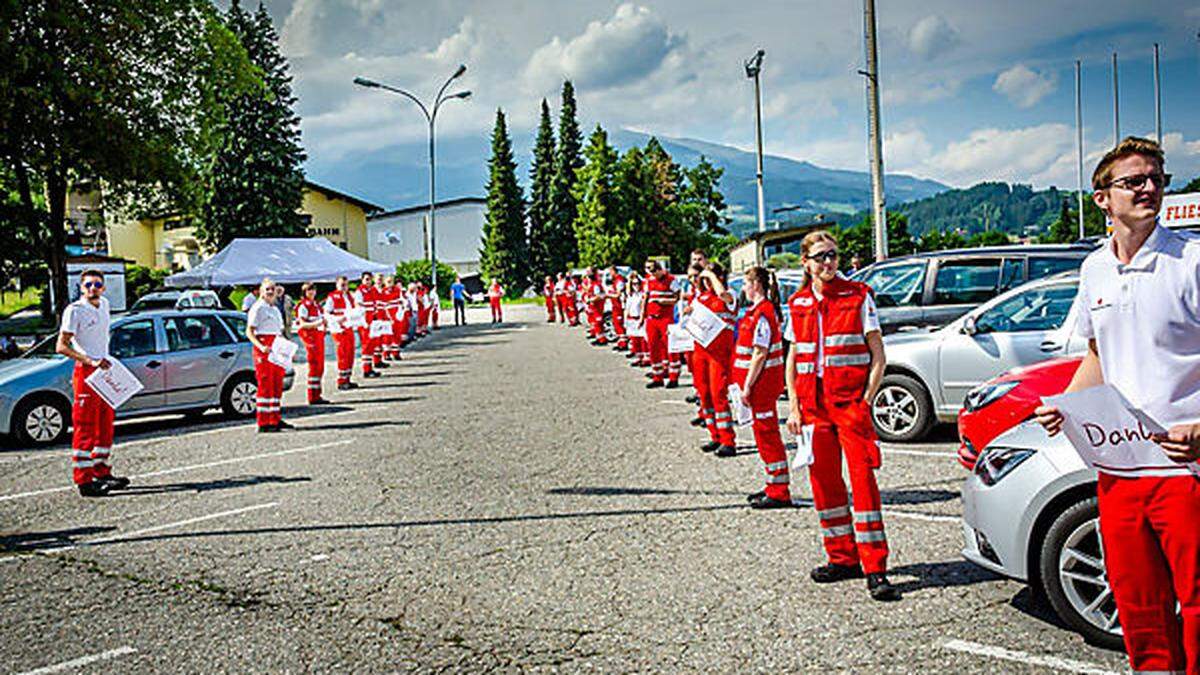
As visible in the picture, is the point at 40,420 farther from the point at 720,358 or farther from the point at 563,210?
the point at 563,210

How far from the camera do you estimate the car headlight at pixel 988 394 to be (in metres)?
7.00

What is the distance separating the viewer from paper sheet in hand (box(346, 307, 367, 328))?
19.1 m

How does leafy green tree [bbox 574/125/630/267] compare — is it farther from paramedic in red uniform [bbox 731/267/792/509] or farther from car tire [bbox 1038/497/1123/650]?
car tire [bbox 1038/497/1123/650]

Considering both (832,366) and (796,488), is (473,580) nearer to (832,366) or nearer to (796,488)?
(832,366)

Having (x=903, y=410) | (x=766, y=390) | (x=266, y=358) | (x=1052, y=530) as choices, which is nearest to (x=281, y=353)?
(x=266, y=358)

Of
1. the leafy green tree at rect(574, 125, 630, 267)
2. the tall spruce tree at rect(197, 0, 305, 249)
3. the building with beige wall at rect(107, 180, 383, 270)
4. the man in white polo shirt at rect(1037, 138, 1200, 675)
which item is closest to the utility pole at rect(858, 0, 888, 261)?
the man in white polo shirt at rect(1037, 138, 1200, 675)

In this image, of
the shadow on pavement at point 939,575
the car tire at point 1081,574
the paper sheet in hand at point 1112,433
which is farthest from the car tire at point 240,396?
the paper sheet in hand at point 1112,433

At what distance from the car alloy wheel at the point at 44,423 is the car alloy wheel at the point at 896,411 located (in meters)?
9.75

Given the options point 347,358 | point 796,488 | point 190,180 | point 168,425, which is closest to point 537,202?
point 190,180

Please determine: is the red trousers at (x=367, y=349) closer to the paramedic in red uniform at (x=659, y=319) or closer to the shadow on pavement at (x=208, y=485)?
the paramedic in red uniform at (x=659, y=319)

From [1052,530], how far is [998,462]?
0.41m

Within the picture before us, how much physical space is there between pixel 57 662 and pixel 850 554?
13.7 ft

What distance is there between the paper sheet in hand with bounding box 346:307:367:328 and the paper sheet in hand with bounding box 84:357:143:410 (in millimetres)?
9893

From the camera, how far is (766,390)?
24.8ft
